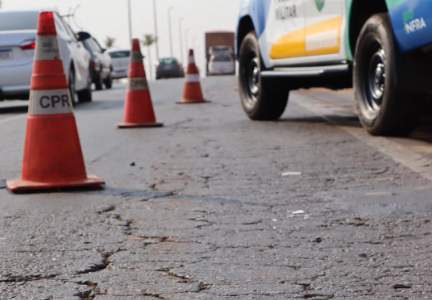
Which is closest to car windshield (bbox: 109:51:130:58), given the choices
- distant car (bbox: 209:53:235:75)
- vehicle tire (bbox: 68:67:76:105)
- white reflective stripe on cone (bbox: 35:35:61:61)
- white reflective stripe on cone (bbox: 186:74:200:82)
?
distant car (bbox: 209:53:235:75)

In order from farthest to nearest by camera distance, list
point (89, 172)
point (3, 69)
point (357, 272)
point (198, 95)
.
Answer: point (198, 95) < point (3, 69) < point (89, 172) < point (357, 272)

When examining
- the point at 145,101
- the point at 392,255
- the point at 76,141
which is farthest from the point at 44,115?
the point at 145,101

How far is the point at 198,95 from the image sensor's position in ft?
47.3

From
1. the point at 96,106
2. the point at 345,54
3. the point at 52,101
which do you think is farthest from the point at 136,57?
the point at 96,106

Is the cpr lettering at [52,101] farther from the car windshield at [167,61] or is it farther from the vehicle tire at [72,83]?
the car windshield at [167,61]

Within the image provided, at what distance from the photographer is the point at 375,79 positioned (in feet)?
23.1

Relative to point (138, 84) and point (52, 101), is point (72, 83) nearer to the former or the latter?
point (138, 84)

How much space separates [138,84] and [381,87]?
3.15m

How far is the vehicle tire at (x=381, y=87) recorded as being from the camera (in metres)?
6.51

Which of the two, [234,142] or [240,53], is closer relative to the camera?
[234,142]

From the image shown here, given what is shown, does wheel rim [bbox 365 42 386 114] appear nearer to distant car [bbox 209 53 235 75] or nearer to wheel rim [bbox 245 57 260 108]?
wheel rim [bbox 245 57 260 108]

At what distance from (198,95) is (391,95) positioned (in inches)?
316

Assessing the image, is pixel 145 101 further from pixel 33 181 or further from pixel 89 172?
pixel 33 181

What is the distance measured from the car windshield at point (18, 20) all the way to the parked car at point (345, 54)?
4198mm
